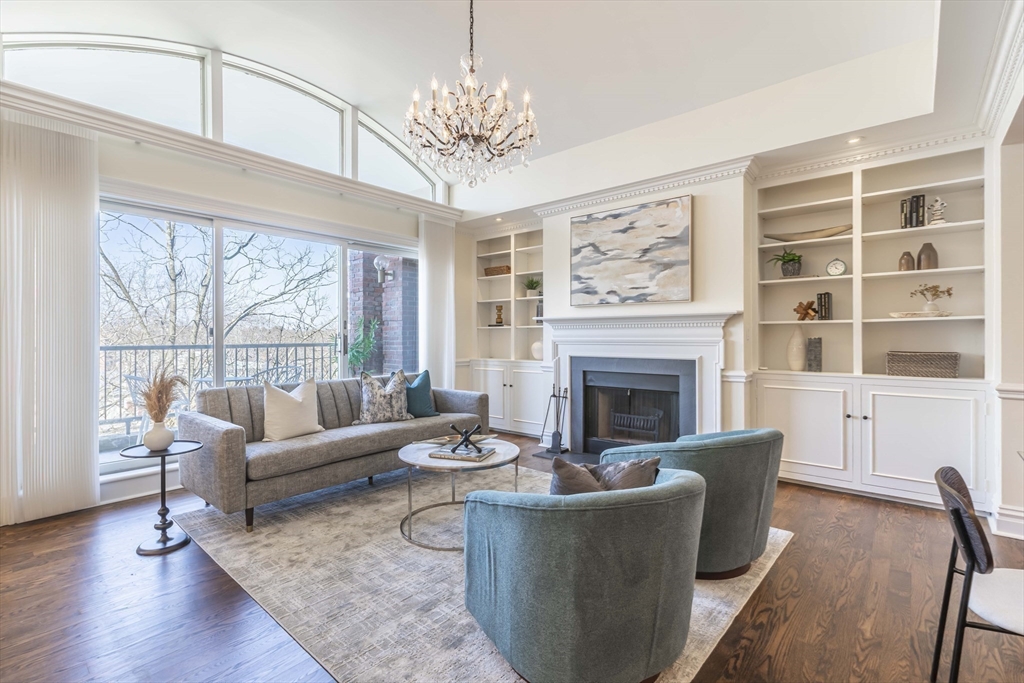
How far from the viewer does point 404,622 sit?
200 centimetres

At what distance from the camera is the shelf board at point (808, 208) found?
3.75m

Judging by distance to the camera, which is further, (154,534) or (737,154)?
(737,154)

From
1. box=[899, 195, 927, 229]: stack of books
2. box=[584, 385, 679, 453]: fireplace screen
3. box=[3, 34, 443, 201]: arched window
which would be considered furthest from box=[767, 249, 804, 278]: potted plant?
Answer: box=[3, 34, 443, 201]: arched window

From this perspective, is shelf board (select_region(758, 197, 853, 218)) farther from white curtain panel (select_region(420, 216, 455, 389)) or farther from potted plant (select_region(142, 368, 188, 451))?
potted plant (select_region(142, 368, 188, 451))

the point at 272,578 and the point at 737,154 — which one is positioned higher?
the point at 737,154

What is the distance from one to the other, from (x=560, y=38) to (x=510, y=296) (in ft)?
9.98

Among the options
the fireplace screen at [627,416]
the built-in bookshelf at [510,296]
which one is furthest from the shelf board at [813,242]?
the built-in bookshelf at [510,296]

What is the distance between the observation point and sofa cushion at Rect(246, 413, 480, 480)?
9.90ft

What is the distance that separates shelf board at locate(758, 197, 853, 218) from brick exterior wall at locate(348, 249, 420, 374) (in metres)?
3.76

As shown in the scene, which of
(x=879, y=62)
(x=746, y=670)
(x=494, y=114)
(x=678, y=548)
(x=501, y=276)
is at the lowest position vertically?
(x=746, y=670)

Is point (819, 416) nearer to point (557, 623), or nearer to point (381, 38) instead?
point (557, 623)

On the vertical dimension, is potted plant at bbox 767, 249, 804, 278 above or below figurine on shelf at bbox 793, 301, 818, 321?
above

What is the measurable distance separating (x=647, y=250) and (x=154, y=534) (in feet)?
14.1

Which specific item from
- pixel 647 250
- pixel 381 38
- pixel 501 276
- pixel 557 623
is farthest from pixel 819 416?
pixel 381 38
